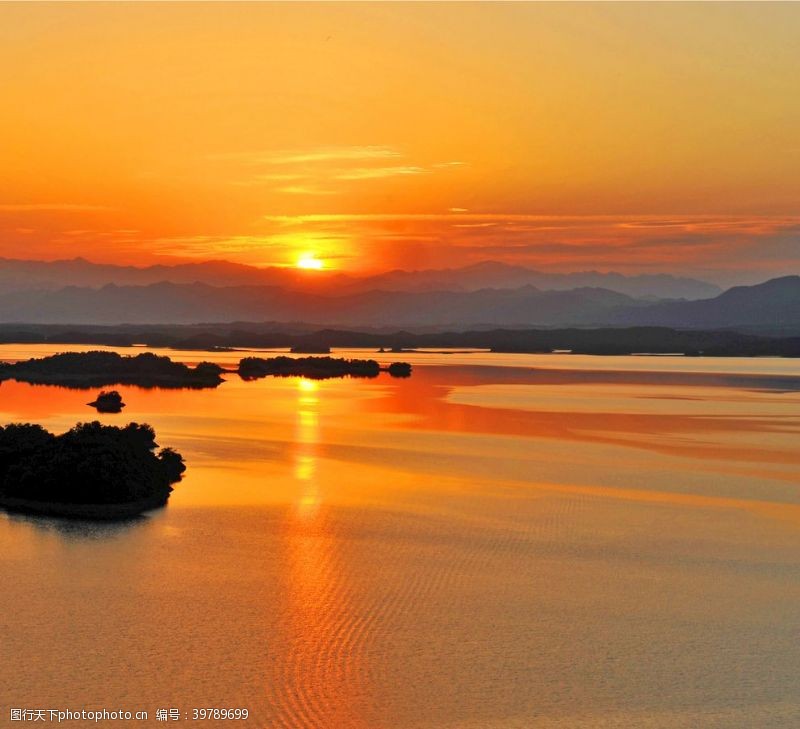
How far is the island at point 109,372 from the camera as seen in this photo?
85.8 meters

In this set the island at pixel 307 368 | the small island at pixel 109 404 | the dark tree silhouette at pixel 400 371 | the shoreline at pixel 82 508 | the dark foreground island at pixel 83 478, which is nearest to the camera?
the shoreline at pixel 82 508

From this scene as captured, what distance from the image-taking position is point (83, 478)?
104 feet

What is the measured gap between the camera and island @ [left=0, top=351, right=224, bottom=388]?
85812 millimetres

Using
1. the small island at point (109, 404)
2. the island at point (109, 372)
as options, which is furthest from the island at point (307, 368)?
the small island at point (109, 404)

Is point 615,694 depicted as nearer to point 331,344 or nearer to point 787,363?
point 787,363

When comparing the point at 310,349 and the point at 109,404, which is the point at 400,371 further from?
the point at 310,349

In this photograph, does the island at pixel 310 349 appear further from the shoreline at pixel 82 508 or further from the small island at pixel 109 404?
the shoreline at pixel 82 508

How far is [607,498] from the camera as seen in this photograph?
3372 cm

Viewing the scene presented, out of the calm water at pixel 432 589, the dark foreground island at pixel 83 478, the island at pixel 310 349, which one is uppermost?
the island at pixel 310 349

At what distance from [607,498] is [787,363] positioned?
99.4 m

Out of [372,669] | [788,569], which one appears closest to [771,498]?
[788,569]

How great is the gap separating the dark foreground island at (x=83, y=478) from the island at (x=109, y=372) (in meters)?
48.6

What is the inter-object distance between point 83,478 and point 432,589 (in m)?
13.1

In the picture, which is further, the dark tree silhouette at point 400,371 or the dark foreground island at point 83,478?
the dark tree silhouette at point 400,371
